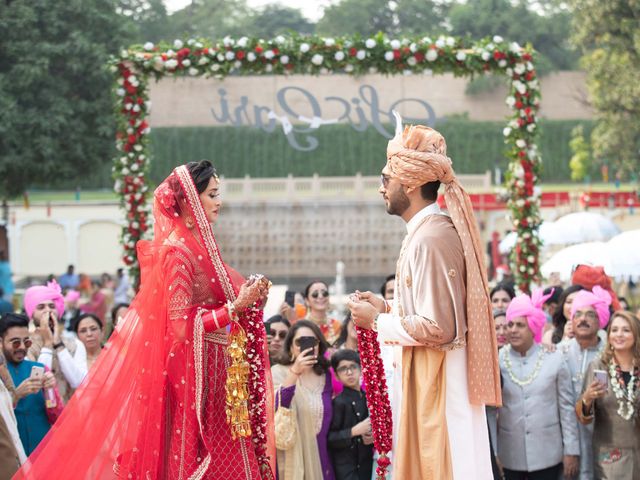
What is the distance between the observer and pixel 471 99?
41906 millimetres

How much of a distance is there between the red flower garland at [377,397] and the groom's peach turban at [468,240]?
0.46 meters

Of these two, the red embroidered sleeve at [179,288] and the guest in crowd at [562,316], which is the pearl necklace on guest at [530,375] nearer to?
the guest in crowd at [562,316]

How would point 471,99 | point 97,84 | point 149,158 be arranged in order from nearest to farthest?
point 149,158
point 97,84
point 471,99

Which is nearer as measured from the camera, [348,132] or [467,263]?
[467,263]

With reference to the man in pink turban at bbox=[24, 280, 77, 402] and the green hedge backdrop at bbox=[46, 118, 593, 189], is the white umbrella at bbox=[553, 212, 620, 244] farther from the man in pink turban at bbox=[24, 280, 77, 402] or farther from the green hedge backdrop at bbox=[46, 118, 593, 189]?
the green hedge backdrop at bbox=[46, 118, 593, 189]

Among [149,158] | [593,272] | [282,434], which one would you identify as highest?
[149,158]

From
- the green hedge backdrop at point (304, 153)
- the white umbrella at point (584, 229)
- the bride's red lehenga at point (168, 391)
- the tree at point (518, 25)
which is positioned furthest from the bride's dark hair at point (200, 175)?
the tree at point (518, 25)

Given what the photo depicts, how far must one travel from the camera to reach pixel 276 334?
19.5 ft

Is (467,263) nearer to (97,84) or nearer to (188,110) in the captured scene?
(97,84)

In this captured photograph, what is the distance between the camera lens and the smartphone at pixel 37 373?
485 centimetres

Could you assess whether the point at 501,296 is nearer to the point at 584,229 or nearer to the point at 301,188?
the point at 584,229

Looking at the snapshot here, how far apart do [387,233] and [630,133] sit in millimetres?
9161

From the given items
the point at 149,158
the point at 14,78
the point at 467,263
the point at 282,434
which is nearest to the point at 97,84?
the point at 14,78

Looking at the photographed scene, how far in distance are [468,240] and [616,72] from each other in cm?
1738
